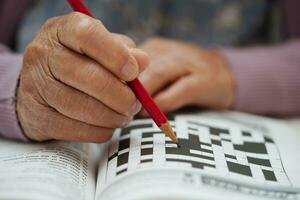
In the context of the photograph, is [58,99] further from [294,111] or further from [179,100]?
[294,111]

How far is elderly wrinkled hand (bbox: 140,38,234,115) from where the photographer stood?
2.01 feet

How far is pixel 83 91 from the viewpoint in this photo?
0.47 metres

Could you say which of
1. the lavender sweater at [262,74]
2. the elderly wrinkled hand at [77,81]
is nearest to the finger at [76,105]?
the elderly wrinkled hand at [77,81]

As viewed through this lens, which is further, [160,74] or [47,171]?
[160,74]

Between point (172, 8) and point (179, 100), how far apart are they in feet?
0.95

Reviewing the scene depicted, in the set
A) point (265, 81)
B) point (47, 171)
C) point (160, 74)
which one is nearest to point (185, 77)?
point (160, 74)

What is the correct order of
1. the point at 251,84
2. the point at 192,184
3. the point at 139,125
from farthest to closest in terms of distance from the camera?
the point at 251,84, the point at 139,125, the point at 192,184

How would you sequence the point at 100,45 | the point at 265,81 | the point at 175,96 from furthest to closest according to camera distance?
1. the point at 265,81
2. the point at 175,96
3. the point at 100,45

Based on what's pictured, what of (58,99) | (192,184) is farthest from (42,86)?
(192,184)

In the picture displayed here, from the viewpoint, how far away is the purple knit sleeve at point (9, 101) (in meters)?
0.53

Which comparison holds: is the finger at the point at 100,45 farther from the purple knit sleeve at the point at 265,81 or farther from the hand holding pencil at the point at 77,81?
the purple knit sleeve at the point at 265,81

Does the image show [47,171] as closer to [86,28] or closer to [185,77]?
[86,28]

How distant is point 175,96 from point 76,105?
0.17 metres

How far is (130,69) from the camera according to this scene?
45cm
